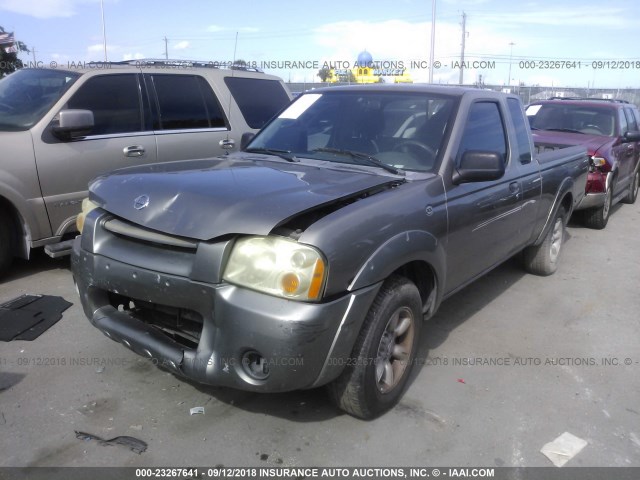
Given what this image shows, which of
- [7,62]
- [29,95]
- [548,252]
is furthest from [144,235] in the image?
[7,62]

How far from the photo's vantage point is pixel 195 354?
2.68 m

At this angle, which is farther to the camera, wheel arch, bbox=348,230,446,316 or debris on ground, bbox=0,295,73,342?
debris on ground, bbox=0,295,73,342

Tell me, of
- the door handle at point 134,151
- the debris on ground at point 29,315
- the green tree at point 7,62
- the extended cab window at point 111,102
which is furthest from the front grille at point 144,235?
the green tree at point 7,62

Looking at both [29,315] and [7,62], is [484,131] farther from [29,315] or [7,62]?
[7,62]

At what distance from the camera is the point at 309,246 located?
2.51 metres

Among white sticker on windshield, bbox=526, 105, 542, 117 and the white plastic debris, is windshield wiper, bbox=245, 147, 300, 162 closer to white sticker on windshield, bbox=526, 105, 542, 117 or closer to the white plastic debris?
the white plastic debris

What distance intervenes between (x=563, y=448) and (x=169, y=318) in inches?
86.9

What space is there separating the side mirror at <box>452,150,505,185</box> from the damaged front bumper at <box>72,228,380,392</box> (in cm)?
122

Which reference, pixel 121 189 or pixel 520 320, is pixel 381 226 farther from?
pixel 520 320

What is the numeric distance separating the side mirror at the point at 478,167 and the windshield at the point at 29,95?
3712 millimetres

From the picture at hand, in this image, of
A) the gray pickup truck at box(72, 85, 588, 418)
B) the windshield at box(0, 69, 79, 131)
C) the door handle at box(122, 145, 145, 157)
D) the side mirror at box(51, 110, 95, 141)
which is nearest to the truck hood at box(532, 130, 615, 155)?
the gray pickup truck at box(72, 85, 588, 418)

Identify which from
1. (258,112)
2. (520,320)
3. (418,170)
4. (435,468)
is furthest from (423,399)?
(258,112)

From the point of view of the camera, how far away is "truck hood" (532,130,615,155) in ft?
26.4

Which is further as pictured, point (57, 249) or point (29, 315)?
point (57, 249)
